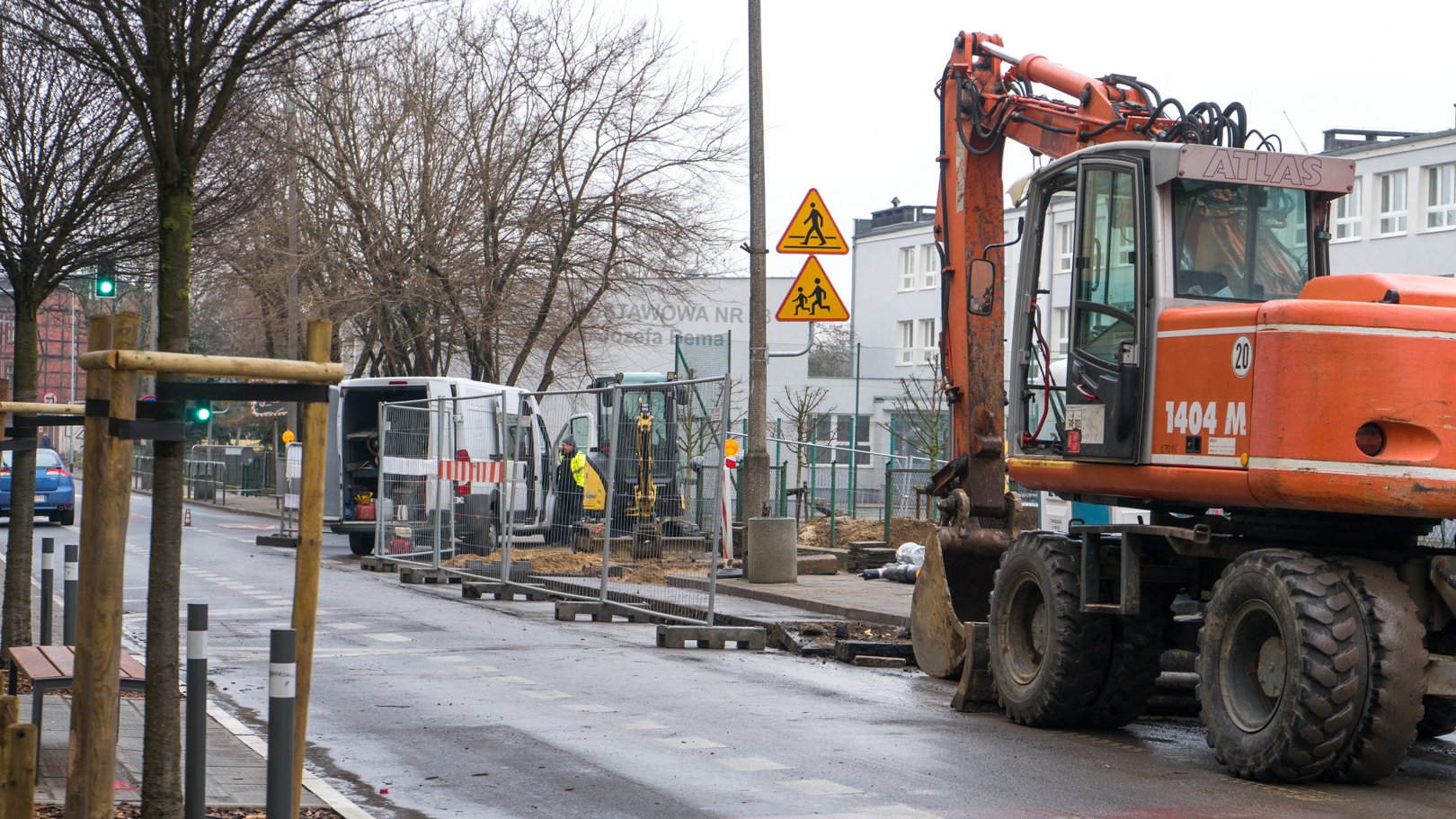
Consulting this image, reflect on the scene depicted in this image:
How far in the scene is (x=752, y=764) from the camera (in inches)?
357

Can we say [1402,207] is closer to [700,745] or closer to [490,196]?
[490,196]

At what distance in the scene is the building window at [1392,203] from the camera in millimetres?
46719

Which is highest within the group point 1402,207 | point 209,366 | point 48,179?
point 1402,207

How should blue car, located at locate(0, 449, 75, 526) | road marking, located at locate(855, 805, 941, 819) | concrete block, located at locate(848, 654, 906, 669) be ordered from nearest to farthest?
road marking, located at locate(855, 805, 941, 819) → concrete block, located at locate(848, 654, 906, 669) → blue car, located at locate(0, 449, 75, 526)

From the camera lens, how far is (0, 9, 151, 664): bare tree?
468 inches

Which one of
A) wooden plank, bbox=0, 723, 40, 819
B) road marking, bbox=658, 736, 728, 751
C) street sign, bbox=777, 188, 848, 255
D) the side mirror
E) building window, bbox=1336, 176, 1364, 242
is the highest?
building window, bbox=1336, 176, 1364, 242

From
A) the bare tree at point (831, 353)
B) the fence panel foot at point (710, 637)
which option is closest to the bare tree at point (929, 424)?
the fence panel foot at point (710, 637)

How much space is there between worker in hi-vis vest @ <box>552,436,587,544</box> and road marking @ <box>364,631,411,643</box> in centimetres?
273

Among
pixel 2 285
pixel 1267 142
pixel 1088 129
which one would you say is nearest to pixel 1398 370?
pixel 1267 142

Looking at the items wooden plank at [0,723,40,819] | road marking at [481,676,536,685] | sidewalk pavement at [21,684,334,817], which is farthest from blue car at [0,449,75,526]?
wooden plank at [0,723,40,819]

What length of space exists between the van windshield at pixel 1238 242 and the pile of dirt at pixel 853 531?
16.1 m

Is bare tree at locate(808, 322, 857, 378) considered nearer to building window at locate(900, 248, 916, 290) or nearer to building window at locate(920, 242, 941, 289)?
building window at locate(900, 248, 916, 290)

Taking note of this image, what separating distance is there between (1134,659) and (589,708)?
3.33 metres

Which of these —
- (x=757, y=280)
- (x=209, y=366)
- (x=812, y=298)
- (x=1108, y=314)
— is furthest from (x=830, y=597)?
(x=209, y=366)
